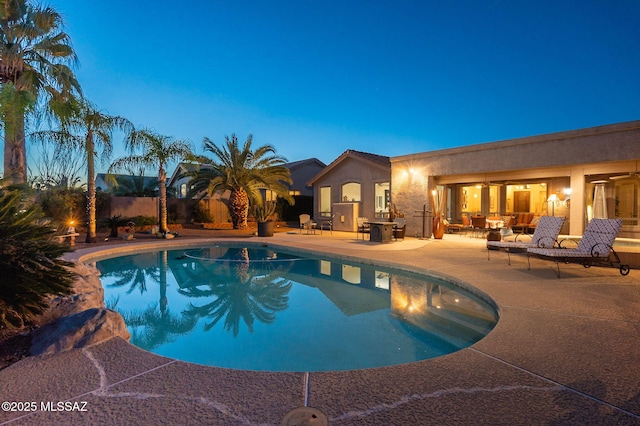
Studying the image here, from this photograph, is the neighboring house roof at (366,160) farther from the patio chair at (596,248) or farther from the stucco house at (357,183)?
the patio chair at (596,248)

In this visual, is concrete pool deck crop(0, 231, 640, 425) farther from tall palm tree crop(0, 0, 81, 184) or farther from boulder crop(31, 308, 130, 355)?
tall palm tree crop(0, 0, 81, 184)

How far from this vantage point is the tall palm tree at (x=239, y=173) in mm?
18906

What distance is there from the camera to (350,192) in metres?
22.1

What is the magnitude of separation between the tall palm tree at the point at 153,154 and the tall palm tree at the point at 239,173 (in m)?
1.93

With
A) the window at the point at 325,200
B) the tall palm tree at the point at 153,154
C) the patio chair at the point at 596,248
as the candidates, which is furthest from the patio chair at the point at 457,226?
the tall palm tree at the point at 153,154

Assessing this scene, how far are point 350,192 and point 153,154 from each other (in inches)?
446

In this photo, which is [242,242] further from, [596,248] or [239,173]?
[596,248]

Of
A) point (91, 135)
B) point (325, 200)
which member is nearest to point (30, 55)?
point (91, 135)

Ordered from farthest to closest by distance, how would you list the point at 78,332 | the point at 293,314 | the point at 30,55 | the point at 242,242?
the point at 242,242
the point at 30,55
the point at 293,314
the point at 78,332

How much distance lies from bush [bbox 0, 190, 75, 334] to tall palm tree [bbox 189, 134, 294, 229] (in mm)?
14479

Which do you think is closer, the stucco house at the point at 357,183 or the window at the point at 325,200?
the stucco house at the point at 357,183

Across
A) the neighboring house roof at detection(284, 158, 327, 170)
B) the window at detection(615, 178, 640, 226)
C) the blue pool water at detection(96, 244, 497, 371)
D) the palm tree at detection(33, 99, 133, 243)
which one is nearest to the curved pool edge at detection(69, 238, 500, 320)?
the blue pool water at detection(96, 244, 497, 371)

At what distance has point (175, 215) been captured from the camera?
2142cm

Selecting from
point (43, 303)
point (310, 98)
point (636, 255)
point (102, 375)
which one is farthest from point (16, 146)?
point (310, 98)
